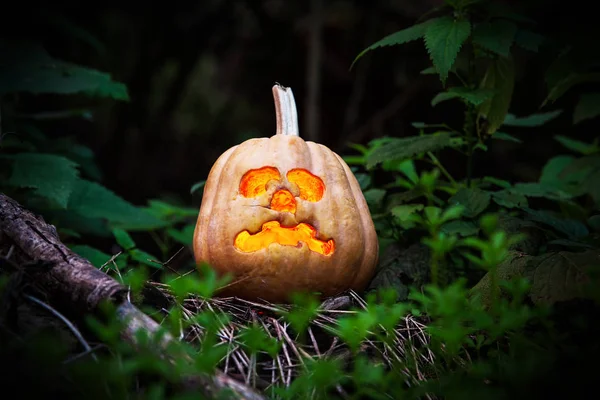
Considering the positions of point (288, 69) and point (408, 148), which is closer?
point (408, 148)

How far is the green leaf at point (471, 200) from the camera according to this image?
1839 mm

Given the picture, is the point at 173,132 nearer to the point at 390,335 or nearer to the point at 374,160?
the point at 374,160

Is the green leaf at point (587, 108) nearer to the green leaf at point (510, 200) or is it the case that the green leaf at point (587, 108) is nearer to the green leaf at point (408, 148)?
the green leaf at point (510, 200)

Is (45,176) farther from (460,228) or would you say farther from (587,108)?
(587,108)

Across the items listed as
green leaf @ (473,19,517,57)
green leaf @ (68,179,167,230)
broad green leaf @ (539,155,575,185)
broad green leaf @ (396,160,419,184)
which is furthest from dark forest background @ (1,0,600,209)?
green leaf @ (473,19,517,57)

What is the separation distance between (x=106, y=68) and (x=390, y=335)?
4.86 meters

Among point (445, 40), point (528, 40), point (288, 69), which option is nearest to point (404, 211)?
point (445, 40)

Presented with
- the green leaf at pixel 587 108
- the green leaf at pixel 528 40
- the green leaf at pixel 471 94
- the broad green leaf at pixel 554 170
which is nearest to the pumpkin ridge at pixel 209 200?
the green leaf at pixel 471 94

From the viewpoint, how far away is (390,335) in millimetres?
1213

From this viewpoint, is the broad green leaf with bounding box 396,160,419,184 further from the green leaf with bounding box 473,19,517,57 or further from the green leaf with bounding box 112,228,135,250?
the green leaf with bounding box 112,228,135,250

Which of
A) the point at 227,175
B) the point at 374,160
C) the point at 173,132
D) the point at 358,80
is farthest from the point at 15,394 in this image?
the point at 173,132

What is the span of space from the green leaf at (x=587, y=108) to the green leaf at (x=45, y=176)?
198 cm

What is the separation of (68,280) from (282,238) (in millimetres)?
664

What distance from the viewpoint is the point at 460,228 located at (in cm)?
181
